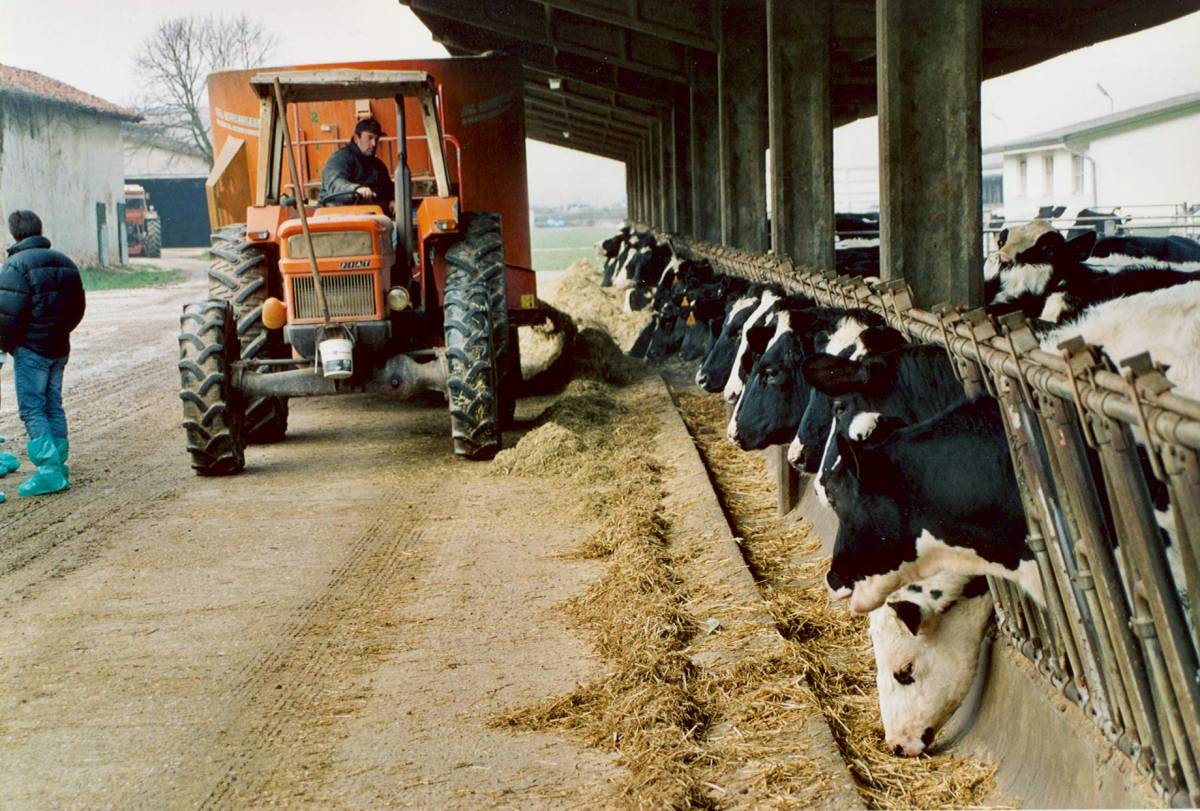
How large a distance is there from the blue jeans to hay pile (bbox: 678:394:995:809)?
15.1 feet

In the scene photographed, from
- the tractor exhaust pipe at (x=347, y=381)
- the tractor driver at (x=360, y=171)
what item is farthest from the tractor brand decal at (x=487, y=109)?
the tractor exhaust pipe at (x=347, y=381)

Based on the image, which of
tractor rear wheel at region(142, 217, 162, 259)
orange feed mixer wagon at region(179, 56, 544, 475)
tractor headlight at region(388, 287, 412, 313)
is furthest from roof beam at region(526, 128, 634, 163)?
tractor headlight at region(388, 287, 412, 313)

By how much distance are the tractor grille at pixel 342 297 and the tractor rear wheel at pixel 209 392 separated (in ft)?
1.93

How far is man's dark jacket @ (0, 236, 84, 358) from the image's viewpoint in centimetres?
957

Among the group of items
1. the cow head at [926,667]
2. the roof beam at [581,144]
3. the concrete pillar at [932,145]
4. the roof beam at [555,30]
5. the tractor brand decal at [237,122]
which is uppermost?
the roof beam at [581,144]

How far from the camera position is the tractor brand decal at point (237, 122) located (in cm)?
1339

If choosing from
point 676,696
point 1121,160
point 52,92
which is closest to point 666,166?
point 1121,160

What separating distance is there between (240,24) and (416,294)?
140 ft

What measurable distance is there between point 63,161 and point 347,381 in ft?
108

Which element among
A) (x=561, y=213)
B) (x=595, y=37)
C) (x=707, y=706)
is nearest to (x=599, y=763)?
(x=707, y=706)

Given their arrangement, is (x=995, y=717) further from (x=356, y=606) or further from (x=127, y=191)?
(x=127, y=191)

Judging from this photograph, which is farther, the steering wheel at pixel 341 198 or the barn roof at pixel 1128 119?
the barn roof at pixel 1128 119

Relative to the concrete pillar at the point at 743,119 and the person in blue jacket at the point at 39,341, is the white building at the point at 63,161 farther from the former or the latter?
the person in blue jacket at the point at 39,341

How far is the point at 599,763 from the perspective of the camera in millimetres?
4656
